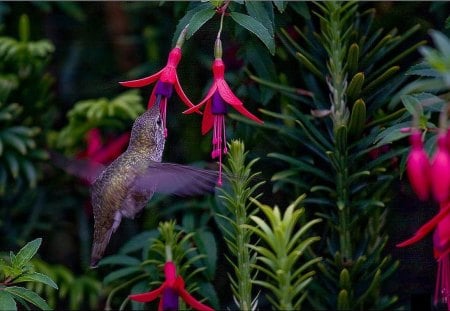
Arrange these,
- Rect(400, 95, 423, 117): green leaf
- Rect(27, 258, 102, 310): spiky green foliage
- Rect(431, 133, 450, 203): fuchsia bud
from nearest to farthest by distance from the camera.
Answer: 1. Rect(431, 133, 450, 203): fuchsia bud
2. Rect(400, 95, 423, 117): green leaf
3. Rect(27, 258, 102, 310): spiky green foliage

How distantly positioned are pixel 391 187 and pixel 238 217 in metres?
0.50

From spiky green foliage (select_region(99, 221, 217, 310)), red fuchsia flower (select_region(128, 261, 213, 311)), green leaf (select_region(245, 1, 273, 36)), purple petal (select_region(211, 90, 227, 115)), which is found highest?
green leaf (select_region(245, 1, 273, 36))

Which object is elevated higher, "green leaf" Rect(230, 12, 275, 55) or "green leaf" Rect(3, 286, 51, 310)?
"green leaf" Rect(230, 12, 275, 55)

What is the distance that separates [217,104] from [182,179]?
0.11 meters

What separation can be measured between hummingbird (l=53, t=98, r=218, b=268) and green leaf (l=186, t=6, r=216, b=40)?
0.36 ft

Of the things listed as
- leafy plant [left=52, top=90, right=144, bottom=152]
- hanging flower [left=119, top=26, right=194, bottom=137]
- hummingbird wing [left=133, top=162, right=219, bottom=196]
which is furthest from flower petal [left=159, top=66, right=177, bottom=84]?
leafy plant [left=52, top=90, right=144, bottom=152]

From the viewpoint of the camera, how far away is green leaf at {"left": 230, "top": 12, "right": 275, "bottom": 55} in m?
1.29

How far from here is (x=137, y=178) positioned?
4.54 feet

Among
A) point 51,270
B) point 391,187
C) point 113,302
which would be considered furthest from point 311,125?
point 51,270

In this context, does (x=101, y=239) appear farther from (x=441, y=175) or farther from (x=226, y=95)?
(x=441, y=175)

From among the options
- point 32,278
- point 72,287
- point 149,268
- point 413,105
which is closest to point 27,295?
point 32,278

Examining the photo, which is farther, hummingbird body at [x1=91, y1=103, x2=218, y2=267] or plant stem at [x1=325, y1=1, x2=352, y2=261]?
plant stem at [x1=325, y1=1, x2=352, y2=261]

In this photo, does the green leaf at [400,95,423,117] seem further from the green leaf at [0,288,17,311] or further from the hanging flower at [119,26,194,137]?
the green leaf at [0,288,17,311]

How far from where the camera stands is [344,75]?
1534 mm
